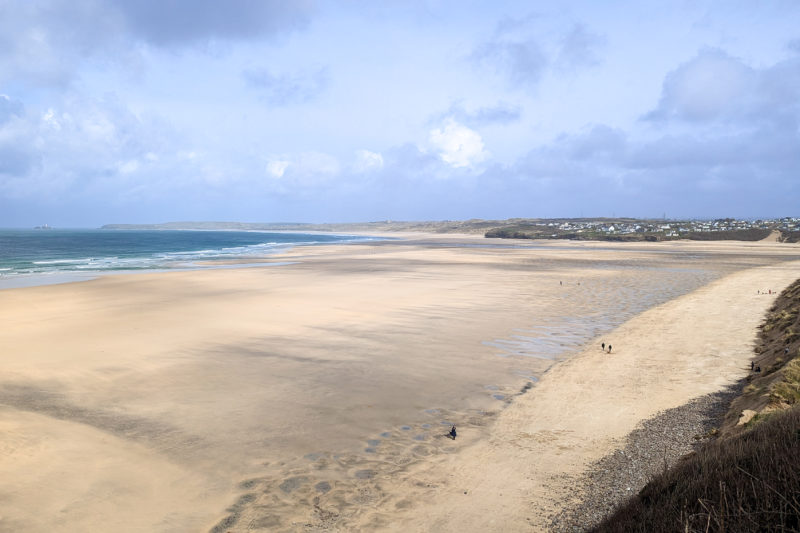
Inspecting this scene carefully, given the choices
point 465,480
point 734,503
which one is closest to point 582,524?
point 465,480

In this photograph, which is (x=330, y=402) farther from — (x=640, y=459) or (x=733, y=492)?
(x=733, y=492)

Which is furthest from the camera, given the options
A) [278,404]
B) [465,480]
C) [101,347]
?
[101,347]

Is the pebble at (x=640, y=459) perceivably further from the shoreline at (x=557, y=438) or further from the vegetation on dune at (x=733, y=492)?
the vegetation on dune at (x=733, y=492)

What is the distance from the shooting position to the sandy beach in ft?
23.1

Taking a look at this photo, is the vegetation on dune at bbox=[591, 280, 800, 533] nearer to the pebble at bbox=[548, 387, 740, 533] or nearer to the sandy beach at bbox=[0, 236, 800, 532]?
the pebble at bbox=[548, 387, 740, 533]

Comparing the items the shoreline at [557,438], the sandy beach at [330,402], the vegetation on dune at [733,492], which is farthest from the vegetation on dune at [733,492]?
the sandy beach at [330,402]

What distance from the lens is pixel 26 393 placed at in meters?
11.3

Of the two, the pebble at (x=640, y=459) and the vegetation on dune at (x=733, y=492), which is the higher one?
the vegetation on dune at (x=733, y=492)

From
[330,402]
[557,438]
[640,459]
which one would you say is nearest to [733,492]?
A: [640,459]

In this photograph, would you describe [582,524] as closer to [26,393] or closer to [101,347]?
[26,393]

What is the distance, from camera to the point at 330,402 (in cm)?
1098

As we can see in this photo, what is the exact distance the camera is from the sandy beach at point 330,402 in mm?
7027

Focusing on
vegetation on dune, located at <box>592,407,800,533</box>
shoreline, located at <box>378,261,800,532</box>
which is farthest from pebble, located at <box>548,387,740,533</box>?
vegetation on dune, located at <box>592,407,800,533</box>

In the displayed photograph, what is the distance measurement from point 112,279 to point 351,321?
77.1ft
